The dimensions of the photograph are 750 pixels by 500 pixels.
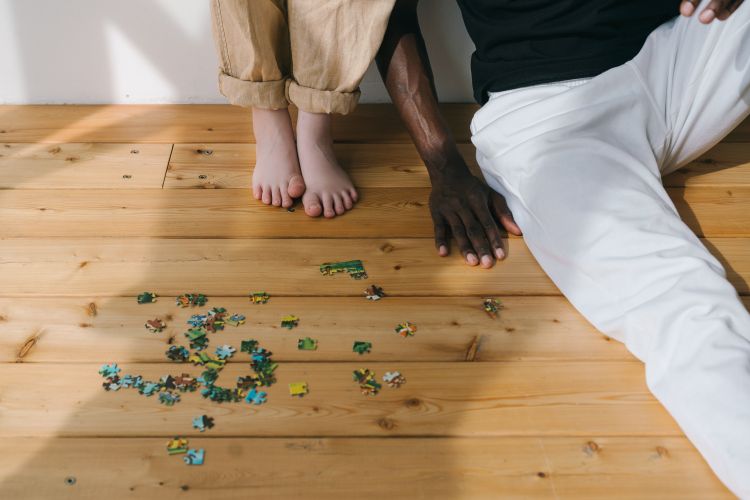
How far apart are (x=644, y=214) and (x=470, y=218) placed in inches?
14.6

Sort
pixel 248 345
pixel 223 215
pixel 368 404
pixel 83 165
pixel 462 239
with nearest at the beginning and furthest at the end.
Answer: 1. pixel 368 404
2. pixel 248 345
3. pixel 462 239
4. pixel 223 215
5. pixel 83 165

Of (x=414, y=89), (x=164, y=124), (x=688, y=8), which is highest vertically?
(x=688, y=8)

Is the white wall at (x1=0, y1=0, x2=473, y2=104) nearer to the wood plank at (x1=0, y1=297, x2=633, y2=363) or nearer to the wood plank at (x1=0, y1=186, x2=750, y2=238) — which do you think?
the wood plank at (x1=0, y1=186, x2=750, y2=238)

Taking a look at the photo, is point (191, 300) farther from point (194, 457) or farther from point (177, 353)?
point (194, 457)

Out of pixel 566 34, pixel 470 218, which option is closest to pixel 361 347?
pixel 470 218

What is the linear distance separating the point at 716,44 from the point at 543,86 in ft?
1.15

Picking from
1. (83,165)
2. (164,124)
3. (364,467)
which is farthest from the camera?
(164,124)

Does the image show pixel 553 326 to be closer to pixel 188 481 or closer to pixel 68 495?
pixel 188 481

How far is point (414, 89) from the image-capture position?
1.86 m

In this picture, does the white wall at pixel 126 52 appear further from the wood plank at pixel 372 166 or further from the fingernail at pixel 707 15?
the fingernail at pixel 707 15

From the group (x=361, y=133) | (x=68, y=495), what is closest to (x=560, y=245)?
(x=361, y=133)

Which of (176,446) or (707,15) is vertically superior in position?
(707,15)

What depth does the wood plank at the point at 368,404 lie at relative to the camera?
1.29 metres

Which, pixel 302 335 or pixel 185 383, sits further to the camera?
pixel 302 335
